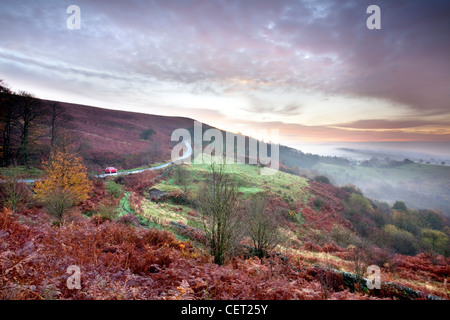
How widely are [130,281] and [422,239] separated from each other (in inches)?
1529

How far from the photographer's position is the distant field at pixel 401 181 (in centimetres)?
7325

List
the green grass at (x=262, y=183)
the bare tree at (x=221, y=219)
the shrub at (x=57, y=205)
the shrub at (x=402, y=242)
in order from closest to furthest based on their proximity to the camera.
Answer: the bare tree at (x=221, y=219) → the shrub at (x=57, y=205) → the shrub at (x=402, y=242) → the green grass at (x=262, y=183)

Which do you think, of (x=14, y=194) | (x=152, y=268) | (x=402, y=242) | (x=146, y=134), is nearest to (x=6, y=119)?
(x=14, y=194)

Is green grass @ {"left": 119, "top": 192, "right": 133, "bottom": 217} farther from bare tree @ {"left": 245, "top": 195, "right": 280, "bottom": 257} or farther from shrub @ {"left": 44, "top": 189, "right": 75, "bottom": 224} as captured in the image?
bare tree @ {"left": 245, "top": 195, "right": 280, "bottom": 257}

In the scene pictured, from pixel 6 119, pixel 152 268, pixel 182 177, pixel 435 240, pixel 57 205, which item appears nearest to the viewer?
pixel 152 268

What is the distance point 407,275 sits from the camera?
1015 centimetres

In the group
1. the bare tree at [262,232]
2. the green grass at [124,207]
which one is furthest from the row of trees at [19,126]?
the bare tree at [262,232]

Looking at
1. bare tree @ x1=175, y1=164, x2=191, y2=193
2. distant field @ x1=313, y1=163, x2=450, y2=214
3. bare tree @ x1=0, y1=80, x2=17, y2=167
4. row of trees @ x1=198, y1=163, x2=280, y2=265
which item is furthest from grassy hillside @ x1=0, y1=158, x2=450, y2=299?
distant field @ x1=313, y1=163, x2=450, y2=214

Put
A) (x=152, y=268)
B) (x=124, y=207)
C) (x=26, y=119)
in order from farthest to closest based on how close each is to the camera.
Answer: (x=26, y=119), (x=124, y=207), (x=152, y=268)

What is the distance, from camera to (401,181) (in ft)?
298

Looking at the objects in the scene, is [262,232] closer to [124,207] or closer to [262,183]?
[124,207]

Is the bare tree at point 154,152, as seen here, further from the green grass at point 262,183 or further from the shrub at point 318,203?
the shrub at point 318,203

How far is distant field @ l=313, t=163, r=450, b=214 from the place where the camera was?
73.2 metres
